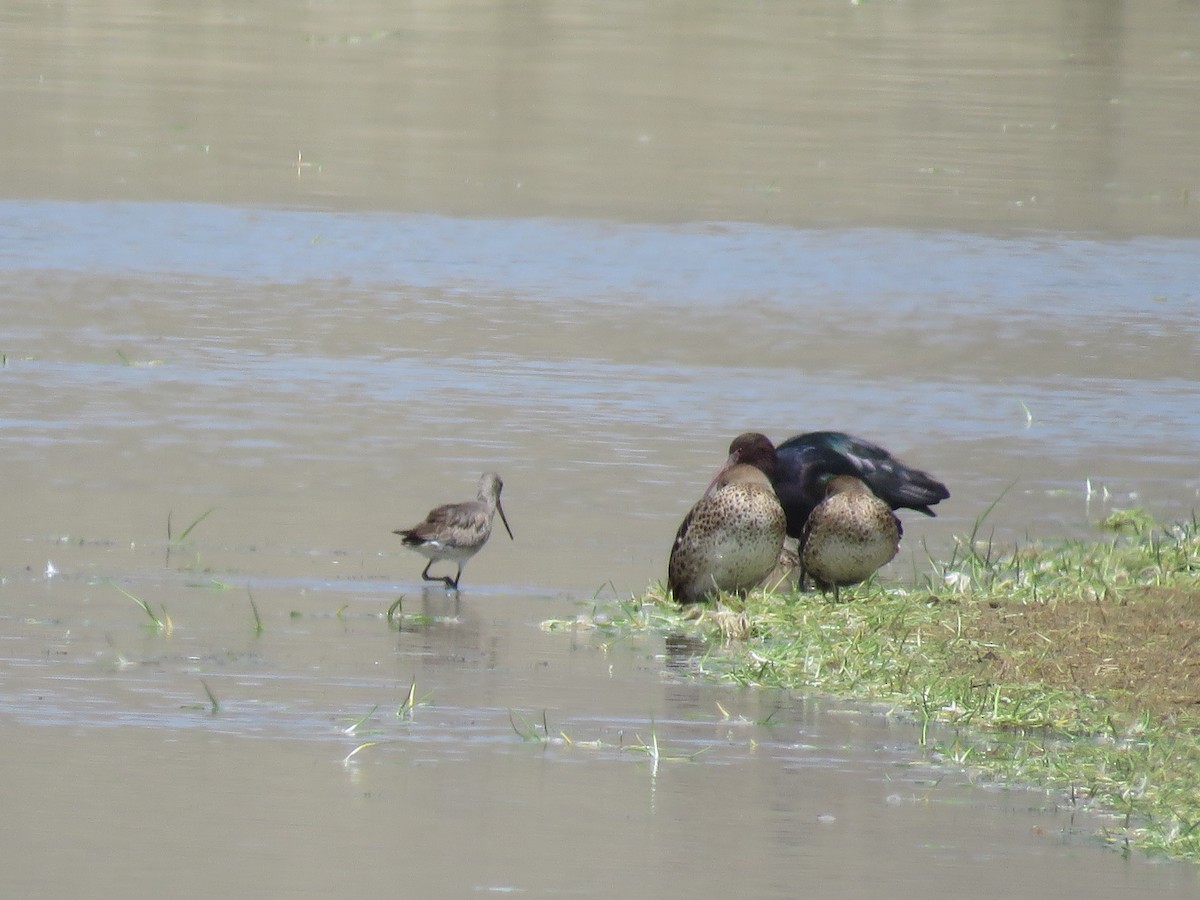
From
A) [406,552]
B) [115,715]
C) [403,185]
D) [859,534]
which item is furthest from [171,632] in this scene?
[403,185]

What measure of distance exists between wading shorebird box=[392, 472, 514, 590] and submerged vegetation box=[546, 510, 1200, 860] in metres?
0.68

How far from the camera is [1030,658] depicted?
7402mm

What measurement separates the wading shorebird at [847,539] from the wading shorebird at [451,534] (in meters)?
1.17

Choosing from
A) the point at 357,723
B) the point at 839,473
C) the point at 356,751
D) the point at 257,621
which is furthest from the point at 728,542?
the point at 356,751

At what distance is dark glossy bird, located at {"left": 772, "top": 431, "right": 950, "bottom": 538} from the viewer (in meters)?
9.53

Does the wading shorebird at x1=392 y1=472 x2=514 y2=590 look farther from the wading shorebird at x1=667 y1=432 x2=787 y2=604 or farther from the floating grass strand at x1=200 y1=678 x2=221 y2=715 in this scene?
the floating grass strand at x1=200 y1=678 x2=221 y2=715

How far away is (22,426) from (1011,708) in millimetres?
5390

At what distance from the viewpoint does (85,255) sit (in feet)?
51.9

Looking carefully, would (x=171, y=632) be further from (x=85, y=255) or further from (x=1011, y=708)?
(x=85, y=255)

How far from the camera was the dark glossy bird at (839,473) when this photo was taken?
9.53m

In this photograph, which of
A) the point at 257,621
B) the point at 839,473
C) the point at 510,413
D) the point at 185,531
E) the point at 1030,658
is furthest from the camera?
the point at 510,413

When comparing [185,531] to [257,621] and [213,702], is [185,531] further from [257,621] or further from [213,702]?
[213,702]

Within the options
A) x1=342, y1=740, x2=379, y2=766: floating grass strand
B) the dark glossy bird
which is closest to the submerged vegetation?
the dark glossy bird

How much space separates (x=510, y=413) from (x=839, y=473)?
96.6 inches
